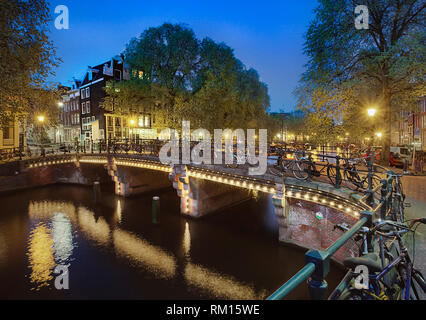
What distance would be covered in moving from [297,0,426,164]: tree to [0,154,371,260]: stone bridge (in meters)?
8.22

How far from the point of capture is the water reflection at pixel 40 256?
9625 mm

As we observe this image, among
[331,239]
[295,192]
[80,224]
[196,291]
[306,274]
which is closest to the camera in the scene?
[306,274]

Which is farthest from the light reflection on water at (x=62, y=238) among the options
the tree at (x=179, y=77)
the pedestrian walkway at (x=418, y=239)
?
the pedestrian walkway at (x=418, y=239)

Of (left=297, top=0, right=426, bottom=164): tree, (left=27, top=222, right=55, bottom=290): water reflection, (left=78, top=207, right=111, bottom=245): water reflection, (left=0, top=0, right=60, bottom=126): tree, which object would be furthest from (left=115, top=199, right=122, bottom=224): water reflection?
(left=297, top=0, right=426, bottom=164): tree

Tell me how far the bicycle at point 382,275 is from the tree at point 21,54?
14792 millimetres

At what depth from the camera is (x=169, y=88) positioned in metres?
25.3

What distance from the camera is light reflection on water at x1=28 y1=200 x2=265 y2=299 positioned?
942cm

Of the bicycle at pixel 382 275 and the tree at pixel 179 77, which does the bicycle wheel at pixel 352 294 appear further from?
the tree at pixel 179 77

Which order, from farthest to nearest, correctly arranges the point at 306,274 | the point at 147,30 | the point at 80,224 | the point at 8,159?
the point at 147,30 < the point at 8,159 < the point at 80,224 < the point at 306,274

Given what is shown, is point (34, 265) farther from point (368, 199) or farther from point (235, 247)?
point (368, 199)

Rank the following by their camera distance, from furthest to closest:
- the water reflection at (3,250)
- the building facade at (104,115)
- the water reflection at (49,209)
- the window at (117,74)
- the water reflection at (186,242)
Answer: the window at (117,74) < the building facade at (104,115) < the water reflection at (49,209) < the water reflection at (186,242) < the water reflection at (3,250)

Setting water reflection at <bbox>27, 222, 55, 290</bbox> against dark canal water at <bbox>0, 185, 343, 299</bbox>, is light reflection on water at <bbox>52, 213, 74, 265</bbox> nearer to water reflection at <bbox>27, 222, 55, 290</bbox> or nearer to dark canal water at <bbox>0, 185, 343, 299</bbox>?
dark canal water at <bbox>0, 185, 343, 299</bbox>

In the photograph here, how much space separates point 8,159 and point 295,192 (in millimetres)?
25340

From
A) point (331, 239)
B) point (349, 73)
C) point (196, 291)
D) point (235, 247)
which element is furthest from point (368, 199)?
point (349, 73)
